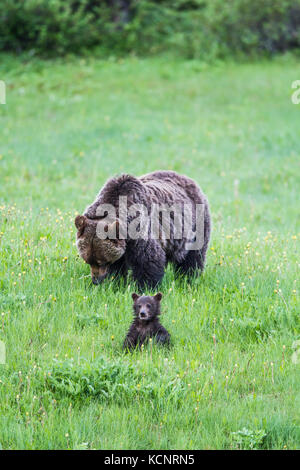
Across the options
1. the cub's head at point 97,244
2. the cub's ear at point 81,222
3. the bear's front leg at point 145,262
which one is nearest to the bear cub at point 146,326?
the cub's head at point 97,244

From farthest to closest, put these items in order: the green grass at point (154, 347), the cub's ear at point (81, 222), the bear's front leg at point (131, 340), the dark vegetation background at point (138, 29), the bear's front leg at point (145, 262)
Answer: the dark vegetation background at point (138, 29)
the bear's front leg at point (145, 262)
the cub's ear at point (81, 222)
the bear's front leg at point (131, 340)
the green grass at point (154, 347)

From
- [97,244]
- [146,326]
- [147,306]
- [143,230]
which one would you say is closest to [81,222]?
[97,244]

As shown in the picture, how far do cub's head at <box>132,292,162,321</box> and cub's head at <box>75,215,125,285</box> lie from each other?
0.78m

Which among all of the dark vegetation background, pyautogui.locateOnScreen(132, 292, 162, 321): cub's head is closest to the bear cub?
pyautogui.locateOnScreen(132, 292, 162, 321): cub's head

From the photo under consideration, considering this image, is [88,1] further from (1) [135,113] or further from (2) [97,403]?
(2) [97,403]

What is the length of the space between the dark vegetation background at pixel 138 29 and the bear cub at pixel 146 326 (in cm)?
2645

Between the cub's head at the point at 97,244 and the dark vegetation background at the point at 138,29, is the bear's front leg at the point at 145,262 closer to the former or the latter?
the cub's head at the point at 97,244

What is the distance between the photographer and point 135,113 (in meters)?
22.8

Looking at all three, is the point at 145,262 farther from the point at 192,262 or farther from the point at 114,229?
the point at 192,262

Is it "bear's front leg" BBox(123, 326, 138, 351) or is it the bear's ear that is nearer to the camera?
"bear's front leg" BBox(123, 326, 138, 351)

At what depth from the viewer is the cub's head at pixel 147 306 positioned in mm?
6414

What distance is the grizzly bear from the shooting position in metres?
7.28

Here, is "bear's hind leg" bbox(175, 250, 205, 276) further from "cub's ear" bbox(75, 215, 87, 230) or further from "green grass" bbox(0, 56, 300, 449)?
Result: "cub's ear" bbox(75, 215, 87, 230)

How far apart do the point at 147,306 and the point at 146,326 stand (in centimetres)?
22
